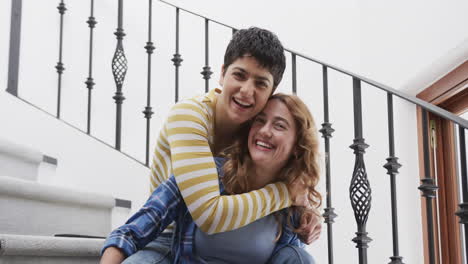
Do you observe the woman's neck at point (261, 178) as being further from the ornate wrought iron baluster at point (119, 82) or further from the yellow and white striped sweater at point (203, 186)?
the ornate wrought iron baluster at point (119, 82)

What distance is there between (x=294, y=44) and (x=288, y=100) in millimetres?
2416

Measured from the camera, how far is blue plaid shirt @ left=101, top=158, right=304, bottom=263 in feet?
4.17

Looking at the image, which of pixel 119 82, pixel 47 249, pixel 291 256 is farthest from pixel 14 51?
pixel 291 256

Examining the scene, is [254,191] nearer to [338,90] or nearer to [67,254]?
[67,254]

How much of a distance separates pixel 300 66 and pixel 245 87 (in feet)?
7.86

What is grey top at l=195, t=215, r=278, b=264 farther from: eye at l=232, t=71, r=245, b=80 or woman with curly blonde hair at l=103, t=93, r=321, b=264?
eye at l=232, t=71, r=245, b=80

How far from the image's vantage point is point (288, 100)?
147 centimetres

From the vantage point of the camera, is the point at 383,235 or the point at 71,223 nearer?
the point at 71,223

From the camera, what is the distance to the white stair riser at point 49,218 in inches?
70.8

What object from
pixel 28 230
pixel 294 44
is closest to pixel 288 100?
pixel 28 230

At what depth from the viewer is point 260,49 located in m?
1.45

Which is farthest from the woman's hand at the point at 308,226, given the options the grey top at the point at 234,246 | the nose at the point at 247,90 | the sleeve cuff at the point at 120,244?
the sleeve cuff at the point at 120,244

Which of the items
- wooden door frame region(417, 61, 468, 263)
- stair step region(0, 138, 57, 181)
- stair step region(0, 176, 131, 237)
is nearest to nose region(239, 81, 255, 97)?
stair step region(0, 176, 131, 237)

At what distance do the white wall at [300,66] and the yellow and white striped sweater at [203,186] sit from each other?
150 centimetres
